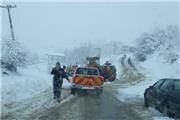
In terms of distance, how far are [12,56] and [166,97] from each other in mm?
27367

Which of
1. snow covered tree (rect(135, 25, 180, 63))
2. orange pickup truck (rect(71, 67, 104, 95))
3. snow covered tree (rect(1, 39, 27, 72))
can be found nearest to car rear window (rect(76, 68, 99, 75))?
orange pickup truck (rect(71, 67, 104, 95))

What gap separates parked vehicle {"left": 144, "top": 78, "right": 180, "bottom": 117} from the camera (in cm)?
1593

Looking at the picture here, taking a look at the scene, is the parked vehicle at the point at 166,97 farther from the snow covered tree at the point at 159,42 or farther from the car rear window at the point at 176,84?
the snow covered tree at the point at 159,42

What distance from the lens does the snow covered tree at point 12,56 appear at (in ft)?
131

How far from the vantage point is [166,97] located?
16812 millimetres

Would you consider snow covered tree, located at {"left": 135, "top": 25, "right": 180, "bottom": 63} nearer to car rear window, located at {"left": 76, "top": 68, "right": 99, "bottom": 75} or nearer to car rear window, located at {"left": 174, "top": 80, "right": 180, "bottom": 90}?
car rear window, located at {"left": 76, "top": 68, "right": 99, "bottom": 75}

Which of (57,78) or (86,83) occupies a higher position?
(57,78)

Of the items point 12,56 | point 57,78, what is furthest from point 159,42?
point 57,78

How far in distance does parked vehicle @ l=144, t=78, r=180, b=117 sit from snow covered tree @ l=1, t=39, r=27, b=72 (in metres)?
21.7

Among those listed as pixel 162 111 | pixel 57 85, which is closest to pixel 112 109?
pixel 162 111

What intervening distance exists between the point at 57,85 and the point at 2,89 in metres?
3.17

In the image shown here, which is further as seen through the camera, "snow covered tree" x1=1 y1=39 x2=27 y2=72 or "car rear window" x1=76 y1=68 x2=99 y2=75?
"snow covered tree" x1=1 y1=39 x2=27 y2=72

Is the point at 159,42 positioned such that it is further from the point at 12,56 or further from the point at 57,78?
the point at 57,78

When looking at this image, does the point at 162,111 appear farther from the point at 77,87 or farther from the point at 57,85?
the point at 77,87
